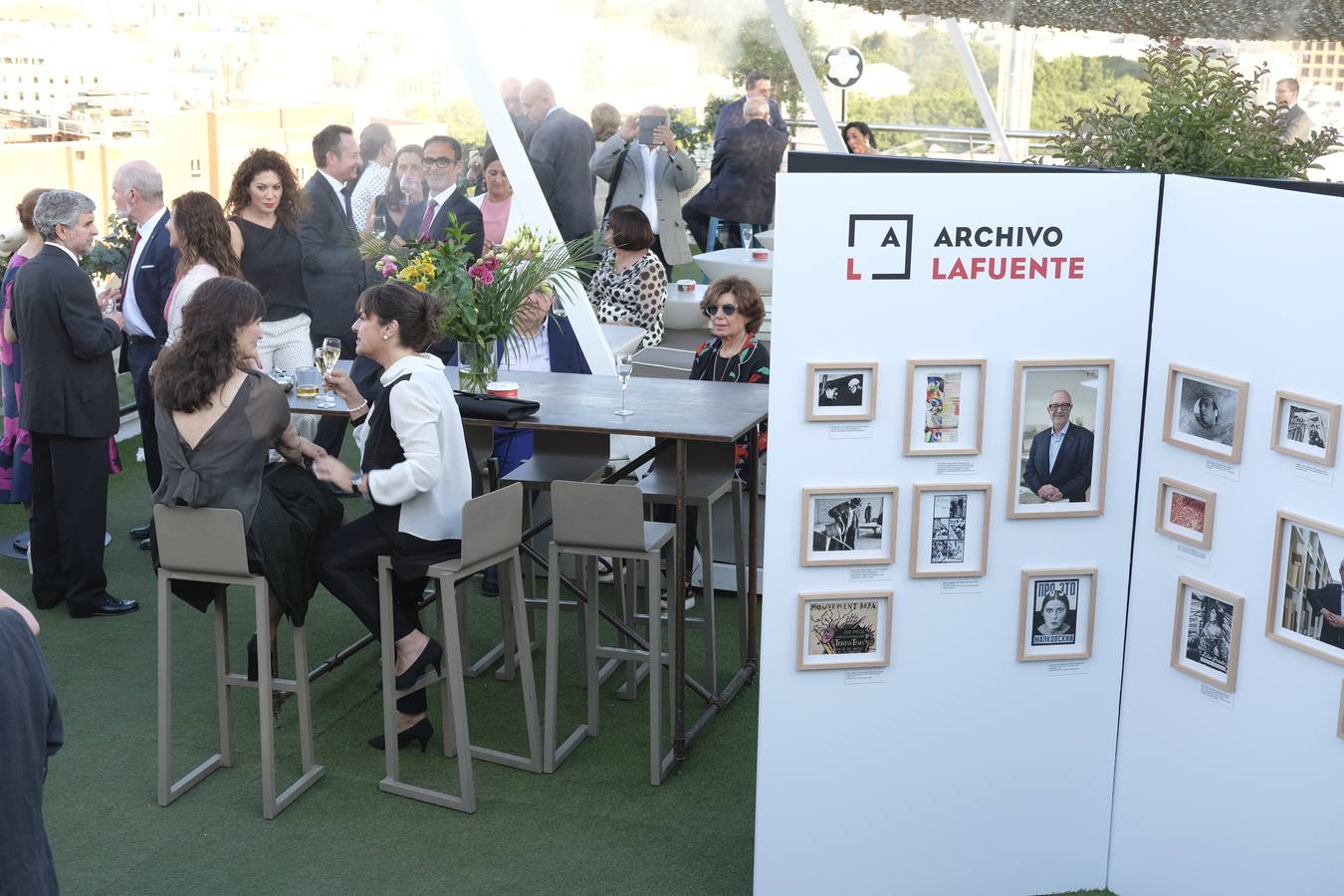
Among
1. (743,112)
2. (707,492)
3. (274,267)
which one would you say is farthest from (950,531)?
(743,112)

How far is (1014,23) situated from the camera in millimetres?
5477

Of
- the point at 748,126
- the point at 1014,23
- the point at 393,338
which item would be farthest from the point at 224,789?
the point at 748,126

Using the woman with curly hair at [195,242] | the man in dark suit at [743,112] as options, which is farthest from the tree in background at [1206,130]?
the man in dark suit at [743,112]

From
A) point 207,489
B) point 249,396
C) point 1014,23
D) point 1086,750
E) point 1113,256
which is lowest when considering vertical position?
point 1086,750

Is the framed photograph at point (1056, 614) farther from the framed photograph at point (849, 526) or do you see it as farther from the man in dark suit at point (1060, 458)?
the framed photograph at point (849, 526)

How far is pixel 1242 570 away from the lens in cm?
292

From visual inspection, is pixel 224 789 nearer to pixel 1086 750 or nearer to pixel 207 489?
pixel 207 489

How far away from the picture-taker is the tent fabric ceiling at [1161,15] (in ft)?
15.4

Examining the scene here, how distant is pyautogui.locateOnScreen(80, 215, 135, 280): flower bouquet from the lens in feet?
22.9

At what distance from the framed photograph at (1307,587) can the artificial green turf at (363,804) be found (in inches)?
58.8

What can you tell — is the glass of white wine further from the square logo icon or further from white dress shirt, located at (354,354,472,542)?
the square logo icon

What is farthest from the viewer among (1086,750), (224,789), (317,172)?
(317,172)

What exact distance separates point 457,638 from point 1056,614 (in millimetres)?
1623

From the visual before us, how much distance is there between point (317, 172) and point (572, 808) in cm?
394
